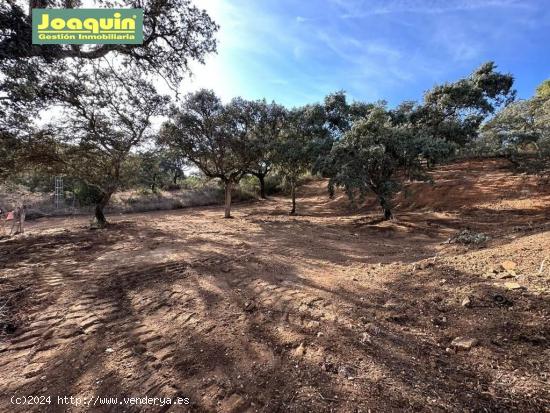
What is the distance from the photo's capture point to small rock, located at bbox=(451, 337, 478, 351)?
254 cm

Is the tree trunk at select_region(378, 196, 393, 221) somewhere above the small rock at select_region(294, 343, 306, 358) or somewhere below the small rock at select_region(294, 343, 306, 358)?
above

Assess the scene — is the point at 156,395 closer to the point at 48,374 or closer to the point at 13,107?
the point at 48,374

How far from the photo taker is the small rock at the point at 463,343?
2545mm

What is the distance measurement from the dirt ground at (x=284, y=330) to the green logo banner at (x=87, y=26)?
4.50 m

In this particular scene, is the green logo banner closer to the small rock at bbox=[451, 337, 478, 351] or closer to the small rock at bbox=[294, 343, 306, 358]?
the small rock at bbox=[294, 343, 306, 358]

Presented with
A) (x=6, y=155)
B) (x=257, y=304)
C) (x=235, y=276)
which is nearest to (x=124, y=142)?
(x=6, y=155)

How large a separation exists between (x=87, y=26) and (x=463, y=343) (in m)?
8.15

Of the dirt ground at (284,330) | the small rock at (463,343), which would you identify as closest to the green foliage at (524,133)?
the dirt ground at (284,330)

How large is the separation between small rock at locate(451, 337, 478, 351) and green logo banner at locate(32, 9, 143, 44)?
7566 mm

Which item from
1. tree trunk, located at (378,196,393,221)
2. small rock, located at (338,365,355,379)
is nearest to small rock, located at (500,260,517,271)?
small rock, located at (338,365,355,379)

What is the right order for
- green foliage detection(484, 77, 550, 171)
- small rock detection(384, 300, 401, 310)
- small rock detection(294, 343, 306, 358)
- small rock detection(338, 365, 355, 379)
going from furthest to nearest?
1. green foliage detection(484, 77, 550, 171)
2. small rock detection(384, 300, 401, 310)
3. small rock detection(294, 343, 306, 358)
4. small rock detection(338, 365, 355, 379)

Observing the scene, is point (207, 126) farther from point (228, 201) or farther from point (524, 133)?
point (524, 133)

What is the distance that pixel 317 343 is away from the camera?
270 centimetres

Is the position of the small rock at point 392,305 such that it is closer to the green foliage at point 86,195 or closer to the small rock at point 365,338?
the small rock at point 365,338
